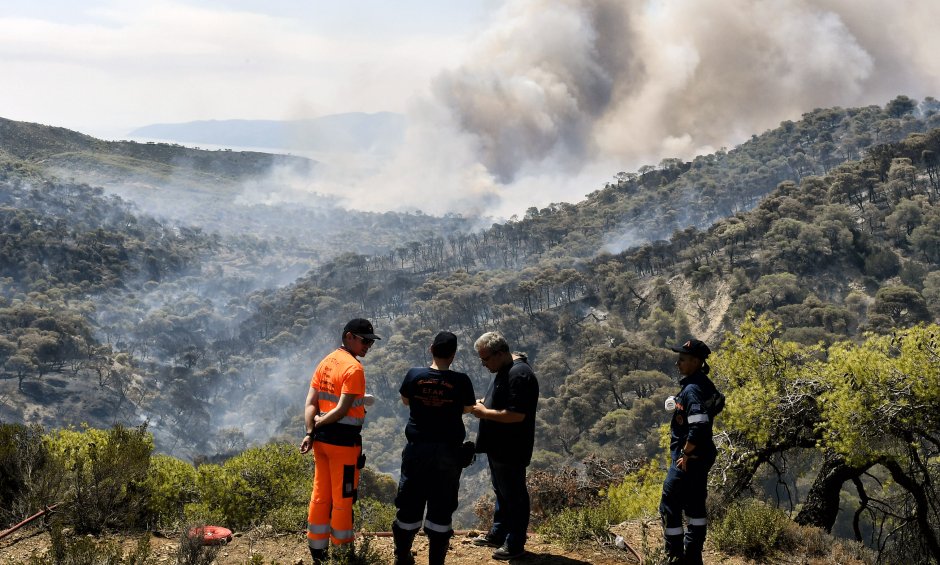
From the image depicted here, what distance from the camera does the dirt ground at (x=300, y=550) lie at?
6.13 m

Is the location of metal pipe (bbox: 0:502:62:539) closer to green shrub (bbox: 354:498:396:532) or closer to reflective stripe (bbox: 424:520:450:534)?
green shrub (bbox: 354:498:396:532)

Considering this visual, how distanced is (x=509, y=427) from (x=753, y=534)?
2.53 m

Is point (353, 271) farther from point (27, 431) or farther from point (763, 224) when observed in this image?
point (27, 431)

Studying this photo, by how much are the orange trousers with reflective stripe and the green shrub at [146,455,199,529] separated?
2527 mm

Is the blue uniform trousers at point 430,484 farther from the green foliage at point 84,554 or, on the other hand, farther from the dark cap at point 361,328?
the green foliage at point 84,554

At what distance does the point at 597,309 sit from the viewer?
106m

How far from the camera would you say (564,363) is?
85.8m

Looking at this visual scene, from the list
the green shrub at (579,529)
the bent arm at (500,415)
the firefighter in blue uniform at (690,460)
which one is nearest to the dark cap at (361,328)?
the bent arm at (500,415)

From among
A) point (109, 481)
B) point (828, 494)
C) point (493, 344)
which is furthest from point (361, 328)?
point (828, 494)

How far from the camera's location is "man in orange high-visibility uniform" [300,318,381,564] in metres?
5.25

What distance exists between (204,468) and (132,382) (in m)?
105

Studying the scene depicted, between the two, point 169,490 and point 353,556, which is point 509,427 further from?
point 169,490

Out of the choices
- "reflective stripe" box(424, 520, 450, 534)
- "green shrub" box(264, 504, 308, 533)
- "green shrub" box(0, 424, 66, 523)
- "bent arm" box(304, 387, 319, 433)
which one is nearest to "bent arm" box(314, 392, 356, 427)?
"bent arm" box(304, 387, 319, 433)

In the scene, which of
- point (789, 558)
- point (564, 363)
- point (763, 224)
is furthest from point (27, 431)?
point (763, 224)
